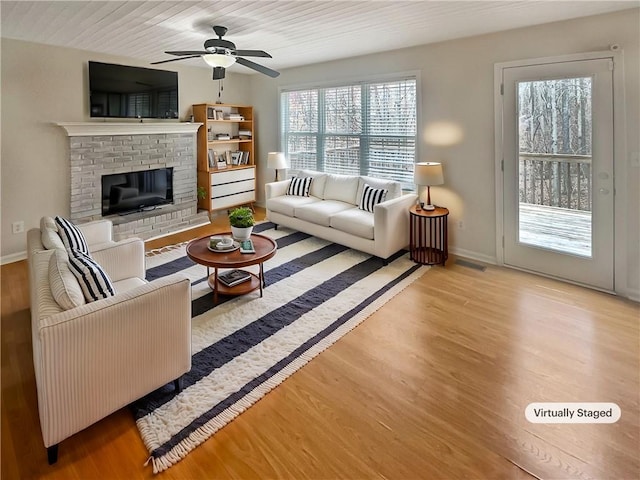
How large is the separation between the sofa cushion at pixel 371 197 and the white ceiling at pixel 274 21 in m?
1.67

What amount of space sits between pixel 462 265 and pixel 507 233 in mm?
571

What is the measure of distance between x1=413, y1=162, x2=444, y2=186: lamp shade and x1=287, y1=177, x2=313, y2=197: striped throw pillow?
6.03ft

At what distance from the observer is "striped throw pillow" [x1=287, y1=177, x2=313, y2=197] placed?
220 inches

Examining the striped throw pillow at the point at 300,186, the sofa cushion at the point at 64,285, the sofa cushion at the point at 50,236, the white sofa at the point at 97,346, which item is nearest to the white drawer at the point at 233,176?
the striped throw pillow at the point at 300,186

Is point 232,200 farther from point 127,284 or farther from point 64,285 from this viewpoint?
point 64,285

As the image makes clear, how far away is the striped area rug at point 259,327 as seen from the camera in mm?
1992

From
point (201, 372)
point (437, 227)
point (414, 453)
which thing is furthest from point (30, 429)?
point (437, 227)

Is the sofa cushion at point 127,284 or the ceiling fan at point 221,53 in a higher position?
the ceiling fan at point 221,53

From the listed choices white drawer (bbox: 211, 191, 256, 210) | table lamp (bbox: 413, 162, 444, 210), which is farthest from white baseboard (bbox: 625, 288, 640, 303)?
white drawer (bbox: 211, 191, 256, 210)

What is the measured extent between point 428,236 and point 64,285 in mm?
3845

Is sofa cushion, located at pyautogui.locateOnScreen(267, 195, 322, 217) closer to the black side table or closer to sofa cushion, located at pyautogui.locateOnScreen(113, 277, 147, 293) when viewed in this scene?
the black side table

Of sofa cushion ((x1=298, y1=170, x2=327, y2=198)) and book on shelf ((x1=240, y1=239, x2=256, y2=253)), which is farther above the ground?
sofa cushion ((x1=298, y1=170, x2=327, y2=198))

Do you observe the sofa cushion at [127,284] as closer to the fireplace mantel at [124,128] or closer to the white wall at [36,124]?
the white wall at [36,124]

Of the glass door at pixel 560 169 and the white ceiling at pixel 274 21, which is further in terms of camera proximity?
the glass door at pixel 560 169
